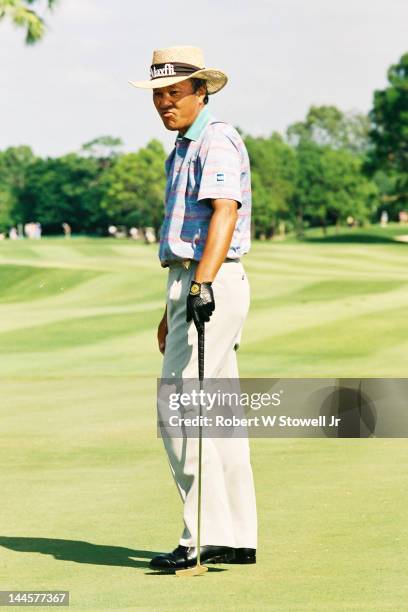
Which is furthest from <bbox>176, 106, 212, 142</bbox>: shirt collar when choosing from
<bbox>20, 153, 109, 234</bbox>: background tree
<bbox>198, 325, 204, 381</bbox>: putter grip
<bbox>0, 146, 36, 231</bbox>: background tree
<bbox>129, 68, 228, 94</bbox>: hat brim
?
<bbox>20, 153, 109, 234</bbox>: background tree

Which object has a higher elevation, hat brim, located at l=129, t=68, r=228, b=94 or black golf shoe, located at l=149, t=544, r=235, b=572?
hat brim, located at l=129, t=68, r=228, b=94

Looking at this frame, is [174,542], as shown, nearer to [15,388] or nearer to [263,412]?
[263,412]

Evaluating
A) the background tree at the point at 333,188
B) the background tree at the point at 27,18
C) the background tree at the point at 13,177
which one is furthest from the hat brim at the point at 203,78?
the background tree at the point at 13,177

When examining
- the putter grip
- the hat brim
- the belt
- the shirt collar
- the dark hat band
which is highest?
the dark hat band

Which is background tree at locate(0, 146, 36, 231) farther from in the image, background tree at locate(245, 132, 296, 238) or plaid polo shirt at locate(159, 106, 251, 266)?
plaid polo shirt at locate(159, 106, 251, 266)

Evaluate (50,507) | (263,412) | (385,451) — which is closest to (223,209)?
(50,507)

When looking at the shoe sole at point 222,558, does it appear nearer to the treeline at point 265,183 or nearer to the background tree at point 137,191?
the treeline at point 265,183

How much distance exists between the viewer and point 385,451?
381 inches

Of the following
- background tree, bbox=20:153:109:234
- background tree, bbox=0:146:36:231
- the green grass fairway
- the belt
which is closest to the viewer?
the green grass fairway

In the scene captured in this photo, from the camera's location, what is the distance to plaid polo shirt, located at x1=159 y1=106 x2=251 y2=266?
234 inches

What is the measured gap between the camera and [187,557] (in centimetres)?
595

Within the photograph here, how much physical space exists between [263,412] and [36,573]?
24.4ft

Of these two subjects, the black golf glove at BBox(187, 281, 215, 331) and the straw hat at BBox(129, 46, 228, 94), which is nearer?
the black golf glove at BBox(187, 281, 215, 331)

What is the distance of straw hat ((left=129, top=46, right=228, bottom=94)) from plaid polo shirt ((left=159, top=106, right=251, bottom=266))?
0.67 ft
